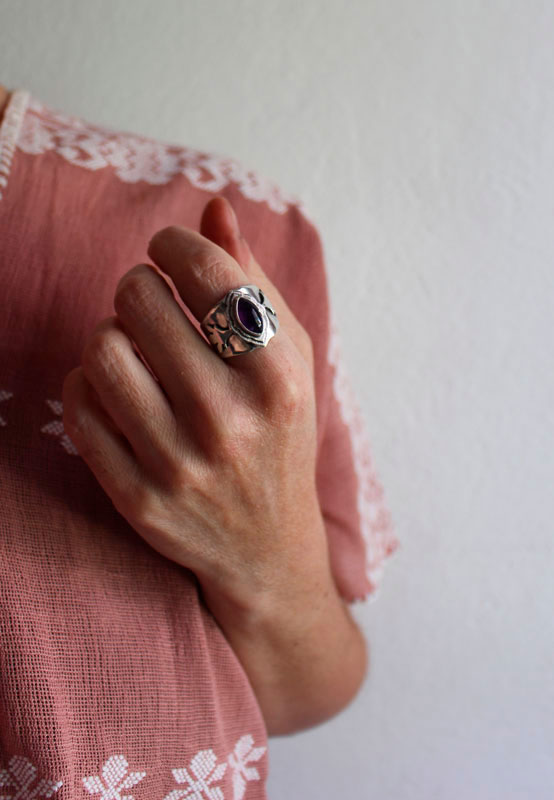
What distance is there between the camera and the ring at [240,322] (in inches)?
15.7

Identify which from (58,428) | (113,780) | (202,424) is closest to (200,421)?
(202,424)

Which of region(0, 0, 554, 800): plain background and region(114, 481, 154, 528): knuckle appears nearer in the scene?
region(114, 481, 154, 528): knuckle

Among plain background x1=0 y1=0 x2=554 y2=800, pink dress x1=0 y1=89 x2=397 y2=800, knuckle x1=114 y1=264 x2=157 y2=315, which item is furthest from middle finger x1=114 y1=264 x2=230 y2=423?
plain background x1=0 y1=0 x2=554 y2=800

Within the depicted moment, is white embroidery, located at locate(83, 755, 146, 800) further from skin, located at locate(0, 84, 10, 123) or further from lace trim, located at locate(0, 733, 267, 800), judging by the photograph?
skin, located at locate(0, 84, 10, 123)

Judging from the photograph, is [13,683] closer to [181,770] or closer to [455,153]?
[181,770]

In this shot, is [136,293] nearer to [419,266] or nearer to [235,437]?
[235,437]

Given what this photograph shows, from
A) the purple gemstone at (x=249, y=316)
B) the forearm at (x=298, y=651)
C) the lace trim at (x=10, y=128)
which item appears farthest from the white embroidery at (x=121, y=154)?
the forearm at (x=298, y=651)

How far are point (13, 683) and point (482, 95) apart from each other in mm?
737

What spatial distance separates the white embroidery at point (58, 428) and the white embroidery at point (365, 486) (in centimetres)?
27

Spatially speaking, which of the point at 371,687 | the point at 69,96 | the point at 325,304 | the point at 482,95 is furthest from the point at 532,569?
the point at 69,96

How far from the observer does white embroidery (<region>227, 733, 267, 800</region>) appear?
0.51 meters

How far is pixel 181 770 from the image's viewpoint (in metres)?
0.47

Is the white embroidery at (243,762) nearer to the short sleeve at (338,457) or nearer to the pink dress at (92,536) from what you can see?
the pink dress at (92,536)

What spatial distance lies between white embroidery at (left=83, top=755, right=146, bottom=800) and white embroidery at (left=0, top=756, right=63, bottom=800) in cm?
3
